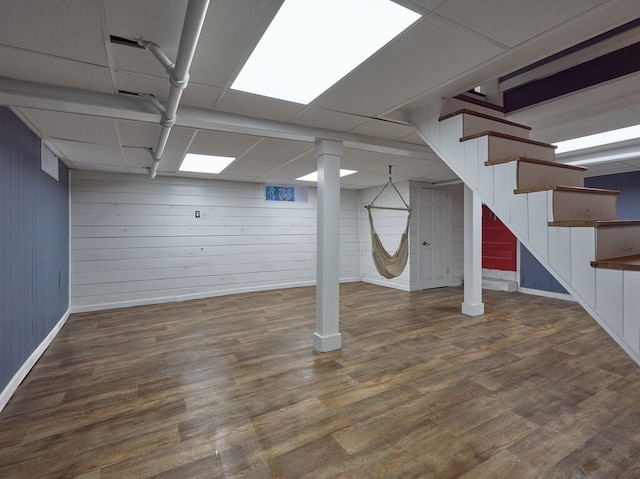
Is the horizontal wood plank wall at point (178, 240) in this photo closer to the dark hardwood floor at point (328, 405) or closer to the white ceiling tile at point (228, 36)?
the dark hardwood floor at point (328, 405)

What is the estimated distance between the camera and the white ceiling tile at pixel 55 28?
1267 millimetres

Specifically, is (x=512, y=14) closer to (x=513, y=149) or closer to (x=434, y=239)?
(x=513, y=149)

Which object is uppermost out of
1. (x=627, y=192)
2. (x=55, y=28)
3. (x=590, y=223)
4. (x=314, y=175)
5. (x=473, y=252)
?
(x=314, y=175)

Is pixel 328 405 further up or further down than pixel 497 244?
further down


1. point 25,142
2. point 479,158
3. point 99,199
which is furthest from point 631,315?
point 99,199

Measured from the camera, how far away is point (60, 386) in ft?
7.79

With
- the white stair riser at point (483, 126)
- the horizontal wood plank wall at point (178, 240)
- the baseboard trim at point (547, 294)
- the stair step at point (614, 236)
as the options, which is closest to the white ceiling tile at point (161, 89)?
the white stair riser at point (483, 126)

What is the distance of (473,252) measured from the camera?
13.8 feet

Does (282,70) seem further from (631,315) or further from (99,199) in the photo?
(99,199)

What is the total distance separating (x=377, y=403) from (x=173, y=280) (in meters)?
4.29

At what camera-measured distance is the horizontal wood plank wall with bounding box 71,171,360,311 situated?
4.65m

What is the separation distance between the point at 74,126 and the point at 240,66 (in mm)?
1880

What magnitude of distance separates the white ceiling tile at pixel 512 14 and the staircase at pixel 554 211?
23.6 inches

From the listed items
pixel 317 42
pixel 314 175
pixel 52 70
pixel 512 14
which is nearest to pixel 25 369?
pixel 52 70
